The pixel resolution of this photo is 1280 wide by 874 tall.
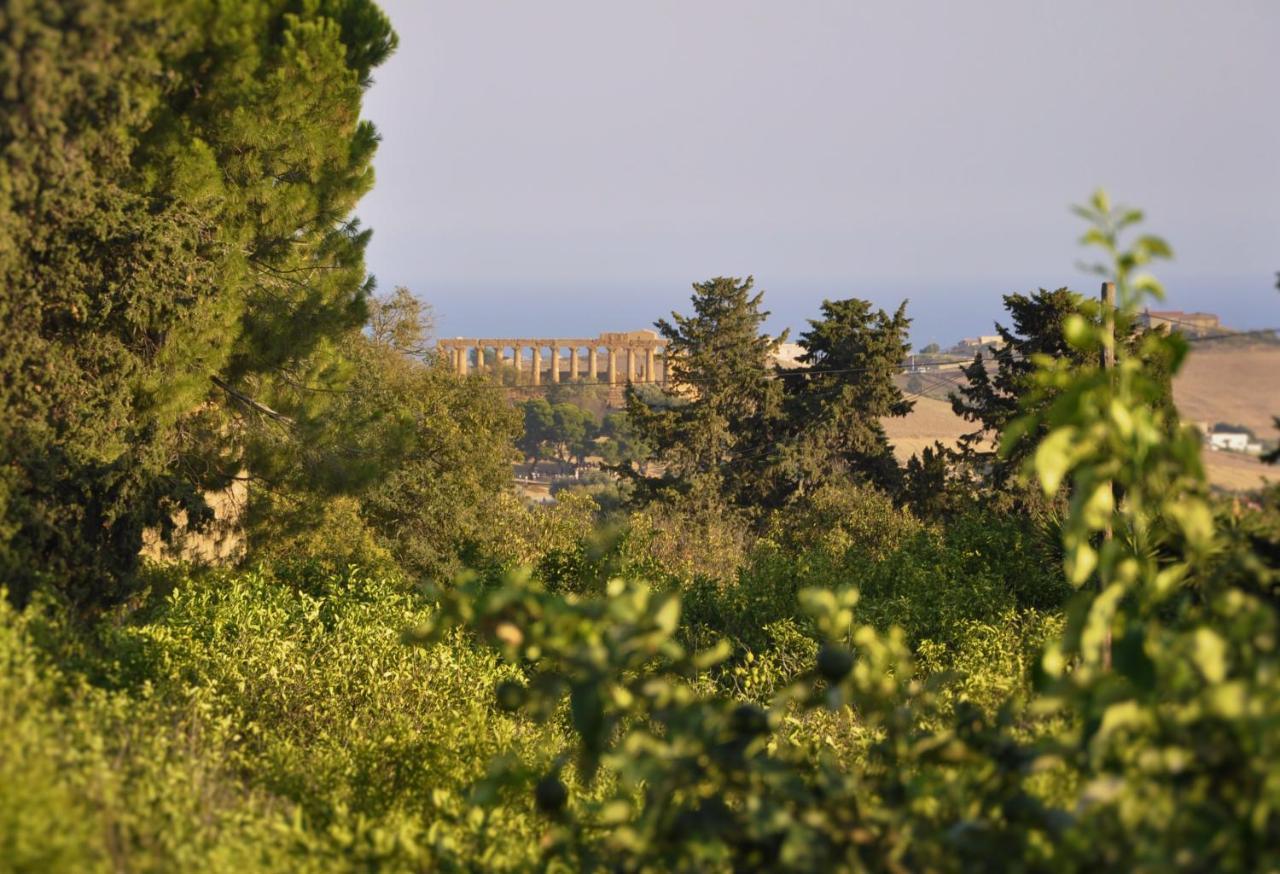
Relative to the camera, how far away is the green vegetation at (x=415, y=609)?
9.16 ft

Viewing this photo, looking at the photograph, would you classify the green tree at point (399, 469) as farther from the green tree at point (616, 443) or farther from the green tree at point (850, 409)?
the green tree at point (616, 443)

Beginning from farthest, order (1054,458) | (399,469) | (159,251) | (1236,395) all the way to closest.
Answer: (399,469) → (159,251) → (1236,395) → (1054,458)

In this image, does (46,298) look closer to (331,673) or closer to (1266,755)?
(331,673)

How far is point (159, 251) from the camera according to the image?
32.6ft

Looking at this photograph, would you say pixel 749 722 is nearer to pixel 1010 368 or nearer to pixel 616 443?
pixel 1010 368

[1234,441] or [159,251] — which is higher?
[159,251]

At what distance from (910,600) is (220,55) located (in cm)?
931

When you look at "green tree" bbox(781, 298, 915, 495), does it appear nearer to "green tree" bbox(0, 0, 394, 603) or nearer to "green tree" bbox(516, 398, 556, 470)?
"green tree" bbox(0, 0, 394, 603)

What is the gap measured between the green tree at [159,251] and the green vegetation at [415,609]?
4 centimetres

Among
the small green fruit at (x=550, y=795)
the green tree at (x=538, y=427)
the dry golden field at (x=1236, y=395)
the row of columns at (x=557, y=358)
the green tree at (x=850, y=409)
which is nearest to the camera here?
the small green fruit at (x=550, y=795)

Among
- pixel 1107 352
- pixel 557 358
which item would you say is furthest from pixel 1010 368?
pixel 557 358

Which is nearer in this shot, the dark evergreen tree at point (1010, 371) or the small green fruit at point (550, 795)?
the small green fruit at point (550, 795)

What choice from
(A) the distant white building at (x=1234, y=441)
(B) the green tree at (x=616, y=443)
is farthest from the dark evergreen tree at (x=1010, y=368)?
(B) the green tree at (x=616, y=443)

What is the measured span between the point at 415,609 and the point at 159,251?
12.7 feet
